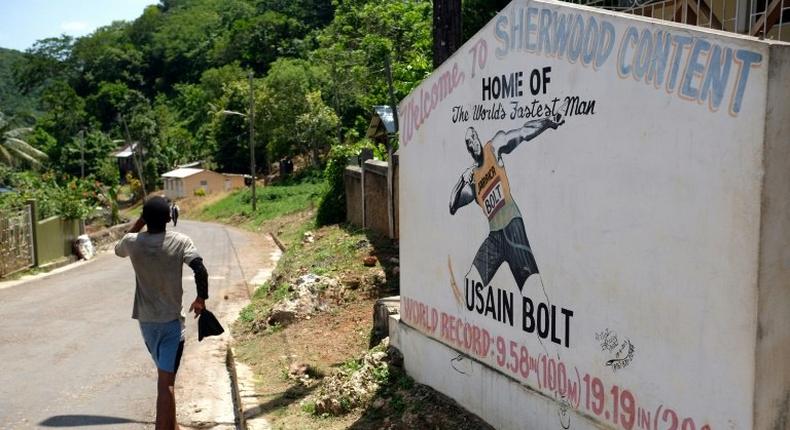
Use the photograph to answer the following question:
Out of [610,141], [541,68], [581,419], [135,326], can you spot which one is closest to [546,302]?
[581,419]

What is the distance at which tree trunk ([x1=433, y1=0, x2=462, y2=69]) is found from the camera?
8.12 metres

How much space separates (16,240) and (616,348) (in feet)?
63.0

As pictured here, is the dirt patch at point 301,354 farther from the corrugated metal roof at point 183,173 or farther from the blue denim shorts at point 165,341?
the corrugated metal roof at point 183,173

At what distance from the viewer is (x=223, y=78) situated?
74812 mm

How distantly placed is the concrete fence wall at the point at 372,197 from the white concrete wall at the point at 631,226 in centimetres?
682

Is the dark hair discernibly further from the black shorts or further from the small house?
the small house

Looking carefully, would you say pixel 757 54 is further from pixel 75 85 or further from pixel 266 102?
pixel 75 85

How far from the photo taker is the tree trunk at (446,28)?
8.12 metres

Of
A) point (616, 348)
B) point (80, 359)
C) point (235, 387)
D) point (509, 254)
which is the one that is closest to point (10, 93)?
point (80, 359)

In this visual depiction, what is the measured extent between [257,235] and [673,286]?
3114cm

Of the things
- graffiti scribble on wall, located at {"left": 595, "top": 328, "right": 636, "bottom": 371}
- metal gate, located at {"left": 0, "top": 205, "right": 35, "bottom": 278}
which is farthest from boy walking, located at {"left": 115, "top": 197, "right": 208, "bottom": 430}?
metal gate, located at {"left": 0, "top": 205, "right": 35, "bottom": 278}

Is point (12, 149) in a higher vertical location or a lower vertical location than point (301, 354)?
higher

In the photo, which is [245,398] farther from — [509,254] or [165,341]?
[509,254]

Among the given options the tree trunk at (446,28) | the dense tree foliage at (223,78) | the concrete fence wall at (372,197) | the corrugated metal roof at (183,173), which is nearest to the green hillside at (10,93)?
the dense tree foliage at (223,78)
